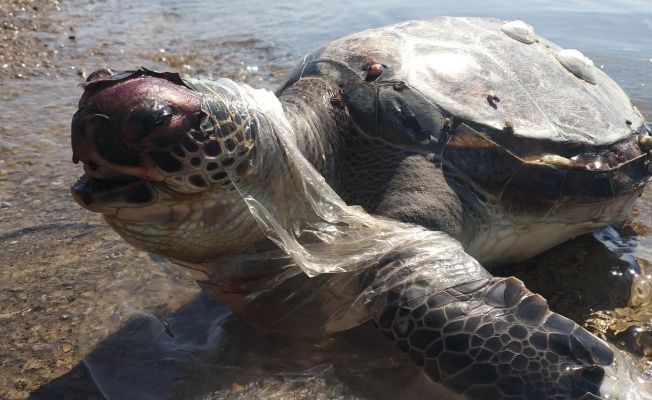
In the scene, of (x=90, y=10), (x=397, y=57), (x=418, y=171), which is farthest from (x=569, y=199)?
(x=90, y=10)

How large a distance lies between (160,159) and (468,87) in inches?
60.6

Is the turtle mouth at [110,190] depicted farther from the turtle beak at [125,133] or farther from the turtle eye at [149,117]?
the turtle eye at [149,117]

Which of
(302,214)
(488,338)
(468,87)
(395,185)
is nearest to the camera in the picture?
(488,338)

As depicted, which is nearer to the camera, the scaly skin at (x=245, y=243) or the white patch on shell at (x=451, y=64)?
the scaly skin at (x=245, y=243)

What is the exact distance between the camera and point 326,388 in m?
2.00

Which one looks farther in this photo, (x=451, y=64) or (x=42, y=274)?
(x=451, y=64)

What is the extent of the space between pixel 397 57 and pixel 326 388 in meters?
1.57

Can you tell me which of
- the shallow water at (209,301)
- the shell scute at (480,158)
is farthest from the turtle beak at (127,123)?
the shell scute at (480,158)

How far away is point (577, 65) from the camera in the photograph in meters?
3.39

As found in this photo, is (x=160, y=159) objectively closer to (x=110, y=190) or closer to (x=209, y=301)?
(x=110, y=190)

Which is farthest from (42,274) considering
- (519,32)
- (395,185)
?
(519,32)

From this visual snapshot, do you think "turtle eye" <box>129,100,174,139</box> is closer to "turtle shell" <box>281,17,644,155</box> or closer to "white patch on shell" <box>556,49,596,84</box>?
"turtle shell" <box>281,17,644,155</box>

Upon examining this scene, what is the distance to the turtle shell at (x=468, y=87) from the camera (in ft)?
8.67

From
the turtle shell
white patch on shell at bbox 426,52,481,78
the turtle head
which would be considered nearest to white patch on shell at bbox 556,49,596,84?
the turtle shell
